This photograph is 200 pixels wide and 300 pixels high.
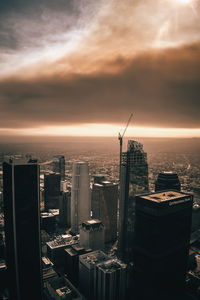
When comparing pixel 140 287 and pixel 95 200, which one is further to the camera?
pixel 95 200

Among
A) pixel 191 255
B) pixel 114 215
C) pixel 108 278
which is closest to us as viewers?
pixel 108 278

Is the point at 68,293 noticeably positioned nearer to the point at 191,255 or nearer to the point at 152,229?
the point at 152,229

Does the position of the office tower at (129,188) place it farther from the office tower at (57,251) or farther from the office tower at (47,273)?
the office tower at (47,273)

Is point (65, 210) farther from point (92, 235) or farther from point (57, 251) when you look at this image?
point (92, 235)

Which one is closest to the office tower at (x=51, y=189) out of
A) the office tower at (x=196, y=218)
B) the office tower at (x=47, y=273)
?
the office tower at (x=47, y=273)

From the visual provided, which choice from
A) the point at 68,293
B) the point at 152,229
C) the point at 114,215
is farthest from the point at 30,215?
the point at 114,215

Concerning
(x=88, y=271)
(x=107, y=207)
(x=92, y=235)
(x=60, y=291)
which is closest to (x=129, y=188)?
(x=107, y=207)

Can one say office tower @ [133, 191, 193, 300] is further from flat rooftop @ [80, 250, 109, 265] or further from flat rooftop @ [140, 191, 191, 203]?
flat rooftop @ [80, 250, 109, 265]
